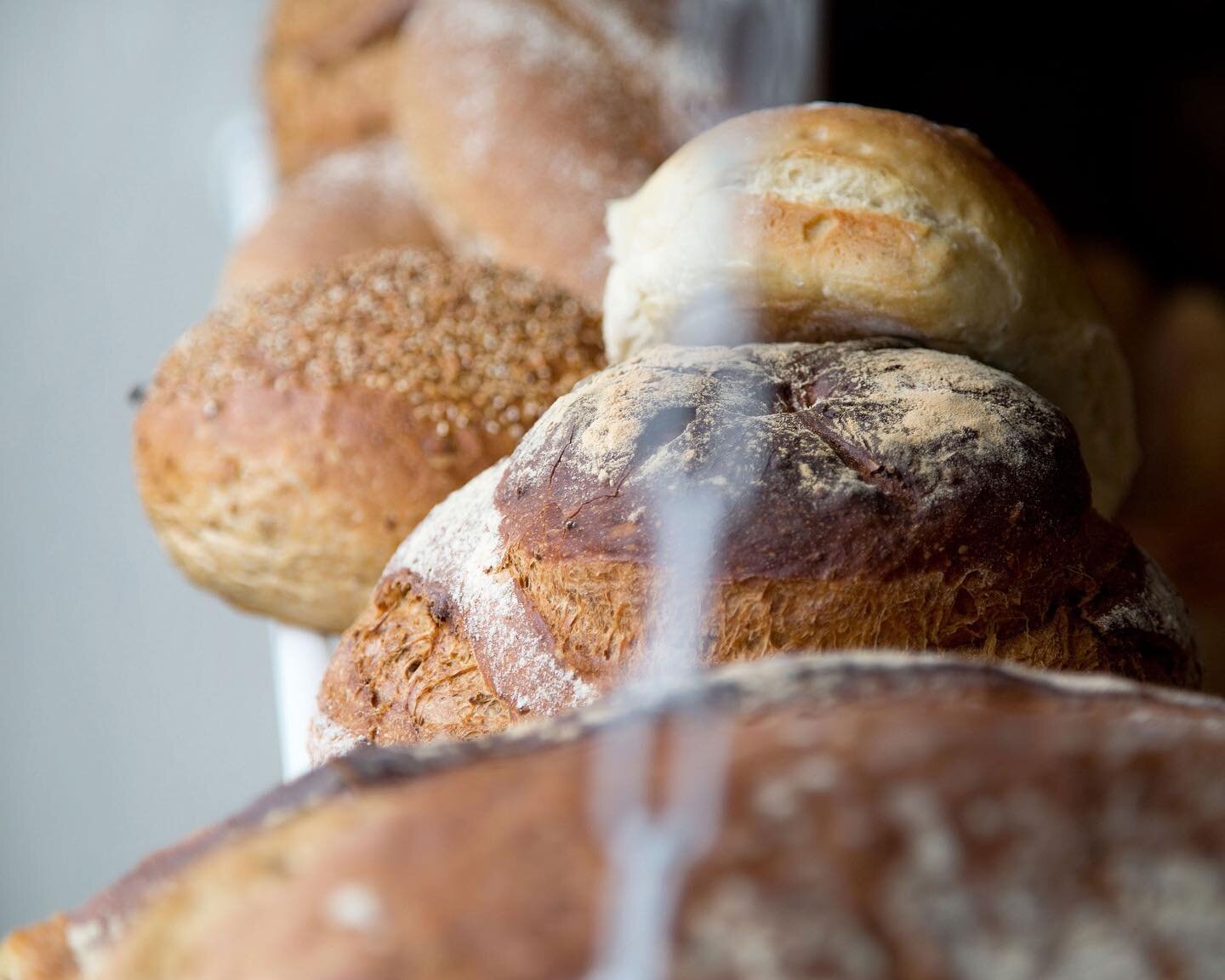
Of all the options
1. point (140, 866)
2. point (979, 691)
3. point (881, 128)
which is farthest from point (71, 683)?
point (979, 691)

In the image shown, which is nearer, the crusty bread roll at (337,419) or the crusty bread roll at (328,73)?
the crusty bread roll at (337,419)

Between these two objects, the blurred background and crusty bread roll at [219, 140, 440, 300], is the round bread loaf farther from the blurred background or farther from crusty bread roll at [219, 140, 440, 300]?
crusty bread roll at [219, 140, 440, 300]

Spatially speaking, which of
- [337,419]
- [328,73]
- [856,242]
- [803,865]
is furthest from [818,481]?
[328,73]

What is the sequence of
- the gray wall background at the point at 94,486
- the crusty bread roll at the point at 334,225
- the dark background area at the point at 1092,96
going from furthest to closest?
the dark background area at the point at 1092,96 → the crusty bread roll at the point at 334,225 → the gray wall background at the point at 94,486

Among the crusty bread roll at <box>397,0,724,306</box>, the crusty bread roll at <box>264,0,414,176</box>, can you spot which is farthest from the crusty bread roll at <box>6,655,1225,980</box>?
the crusty bread roll at <box>264,0,414,176</box>

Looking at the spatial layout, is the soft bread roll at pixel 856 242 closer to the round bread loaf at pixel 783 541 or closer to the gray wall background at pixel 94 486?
the round bread loaf at pixel 783 541

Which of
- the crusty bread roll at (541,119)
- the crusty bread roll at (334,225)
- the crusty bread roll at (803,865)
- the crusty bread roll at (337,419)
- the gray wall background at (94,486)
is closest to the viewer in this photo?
the crusty bread roll at (803,865)

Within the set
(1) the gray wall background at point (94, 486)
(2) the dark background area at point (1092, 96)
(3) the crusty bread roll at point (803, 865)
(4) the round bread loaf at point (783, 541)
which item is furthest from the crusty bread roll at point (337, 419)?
(2) the dark background area at point (1092, 96)

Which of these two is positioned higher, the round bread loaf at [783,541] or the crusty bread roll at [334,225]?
the crusty bread roll at [334,225]
